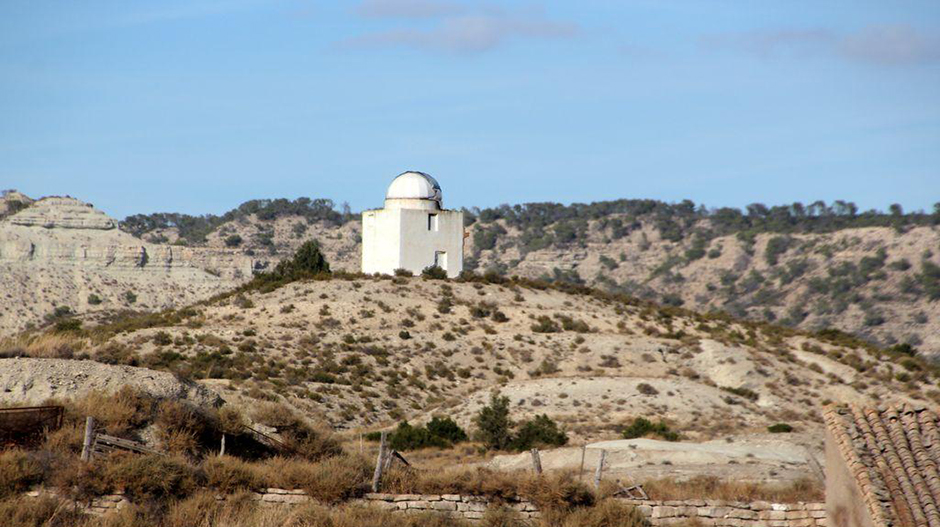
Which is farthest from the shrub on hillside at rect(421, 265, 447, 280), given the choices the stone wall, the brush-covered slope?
the stone wall

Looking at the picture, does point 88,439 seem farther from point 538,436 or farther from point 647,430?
point 647,430

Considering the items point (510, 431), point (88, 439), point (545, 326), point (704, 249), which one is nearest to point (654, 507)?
point (88, 439)

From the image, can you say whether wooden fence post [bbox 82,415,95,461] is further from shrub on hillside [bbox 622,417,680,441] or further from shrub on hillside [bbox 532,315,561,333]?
shrub on hillside [bbox 532,315,561,333]

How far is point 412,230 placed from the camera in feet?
174

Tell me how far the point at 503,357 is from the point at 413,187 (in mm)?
10279

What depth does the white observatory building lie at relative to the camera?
52.8 meters

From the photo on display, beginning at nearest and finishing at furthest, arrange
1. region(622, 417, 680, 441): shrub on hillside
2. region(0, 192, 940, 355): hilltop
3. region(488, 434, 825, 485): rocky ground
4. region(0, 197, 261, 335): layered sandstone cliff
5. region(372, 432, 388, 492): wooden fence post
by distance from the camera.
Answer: region(372, 432, 388, 492): wooden fence post, region(488, 434, 825, 485): rocky ground, region(622, 417, 680, 441): shrub on hillside, region(0, 197, 261, 335): layered sandstone cliff, region(0, 192, 940, 355): hilltop

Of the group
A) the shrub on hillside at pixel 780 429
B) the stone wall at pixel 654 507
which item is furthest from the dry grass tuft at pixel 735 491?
the shrub on hillside at pixel 780 429

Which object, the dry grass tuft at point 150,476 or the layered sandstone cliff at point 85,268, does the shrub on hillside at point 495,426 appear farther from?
the layered sandstone cliff at point 85,268

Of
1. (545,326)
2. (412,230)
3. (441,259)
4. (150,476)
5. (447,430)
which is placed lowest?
(447,430)

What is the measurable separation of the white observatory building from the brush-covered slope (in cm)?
150

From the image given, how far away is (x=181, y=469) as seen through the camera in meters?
20.0

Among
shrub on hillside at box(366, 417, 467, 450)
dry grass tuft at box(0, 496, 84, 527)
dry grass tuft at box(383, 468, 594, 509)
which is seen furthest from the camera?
shrub on hillside at box(366, 417, 467, 450)

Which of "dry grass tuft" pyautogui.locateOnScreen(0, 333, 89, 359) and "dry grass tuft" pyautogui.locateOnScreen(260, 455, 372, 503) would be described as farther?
"dry grass tuft" pyautogui.locateOnScreen(0, 333, 89, 359)
